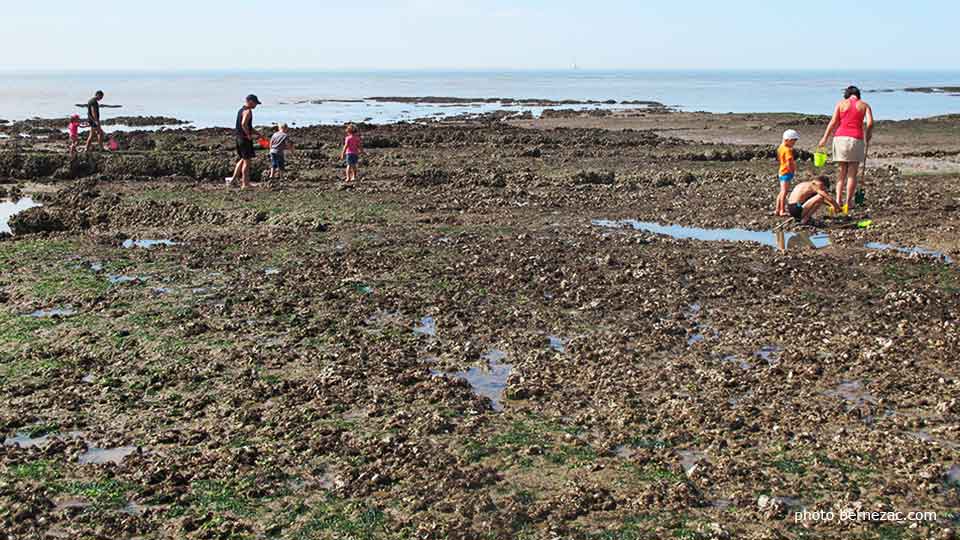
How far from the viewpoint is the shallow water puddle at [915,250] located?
39.6 feet

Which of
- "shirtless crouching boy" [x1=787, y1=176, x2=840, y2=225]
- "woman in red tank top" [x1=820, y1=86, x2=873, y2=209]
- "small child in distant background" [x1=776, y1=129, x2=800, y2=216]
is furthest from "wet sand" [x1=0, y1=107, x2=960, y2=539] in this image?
"woman in red tank top" [x1=820, y1=86, x2=873, y2=209]

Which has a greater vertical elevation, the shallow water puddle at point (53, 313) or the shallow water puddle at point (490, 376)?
the shallow water puddle at point (53, 313)

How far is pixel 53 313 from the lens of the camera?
10391 millimetres

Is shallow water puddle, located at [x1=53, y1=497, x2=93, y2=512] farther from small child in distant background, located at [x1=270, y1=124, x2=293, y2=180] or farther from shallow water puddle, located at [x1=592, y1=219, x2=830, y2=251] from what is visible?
small child in distant background, located at [x1=270, y1=124, x2=293, y2=180]

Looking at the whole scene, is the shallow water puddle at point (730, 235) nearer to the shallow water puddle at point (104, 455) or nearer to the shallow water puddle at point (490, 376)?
the shallow water puddle at point (490, 376)

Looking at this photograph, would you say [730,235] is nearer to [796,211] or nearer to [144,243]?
[796,211]

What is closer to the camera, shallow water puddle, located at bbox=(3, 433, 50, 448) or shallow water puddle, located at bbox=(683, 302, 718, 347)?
shallow water puddle, located at bbox=(3, 433, 50, 448)

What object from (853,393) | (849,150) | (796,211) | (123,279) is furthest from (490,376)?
(849,150)

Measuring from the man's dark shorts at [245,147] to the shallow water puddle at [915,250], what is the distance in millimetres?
12755

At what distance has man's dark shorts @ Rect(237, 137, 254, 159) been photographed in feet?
63.9

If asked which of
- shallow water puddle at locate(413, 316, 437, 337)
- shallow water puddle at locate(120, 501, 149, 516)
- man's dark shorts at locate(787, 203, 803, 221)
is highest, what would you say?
man's dark shorts at locate(787, 203, 803, 221)

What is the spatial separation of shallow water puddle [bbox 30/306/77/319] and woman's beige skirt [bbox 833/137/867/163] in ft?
39.3

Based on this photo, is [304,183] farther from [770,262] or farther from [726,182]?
[770,262]

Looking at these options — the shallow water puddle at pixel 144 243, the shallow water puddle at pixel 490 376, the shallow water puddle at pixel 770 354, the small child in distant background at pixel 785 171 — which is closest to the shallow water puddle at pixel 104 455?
the shallow water puddle at pixel 490 376
